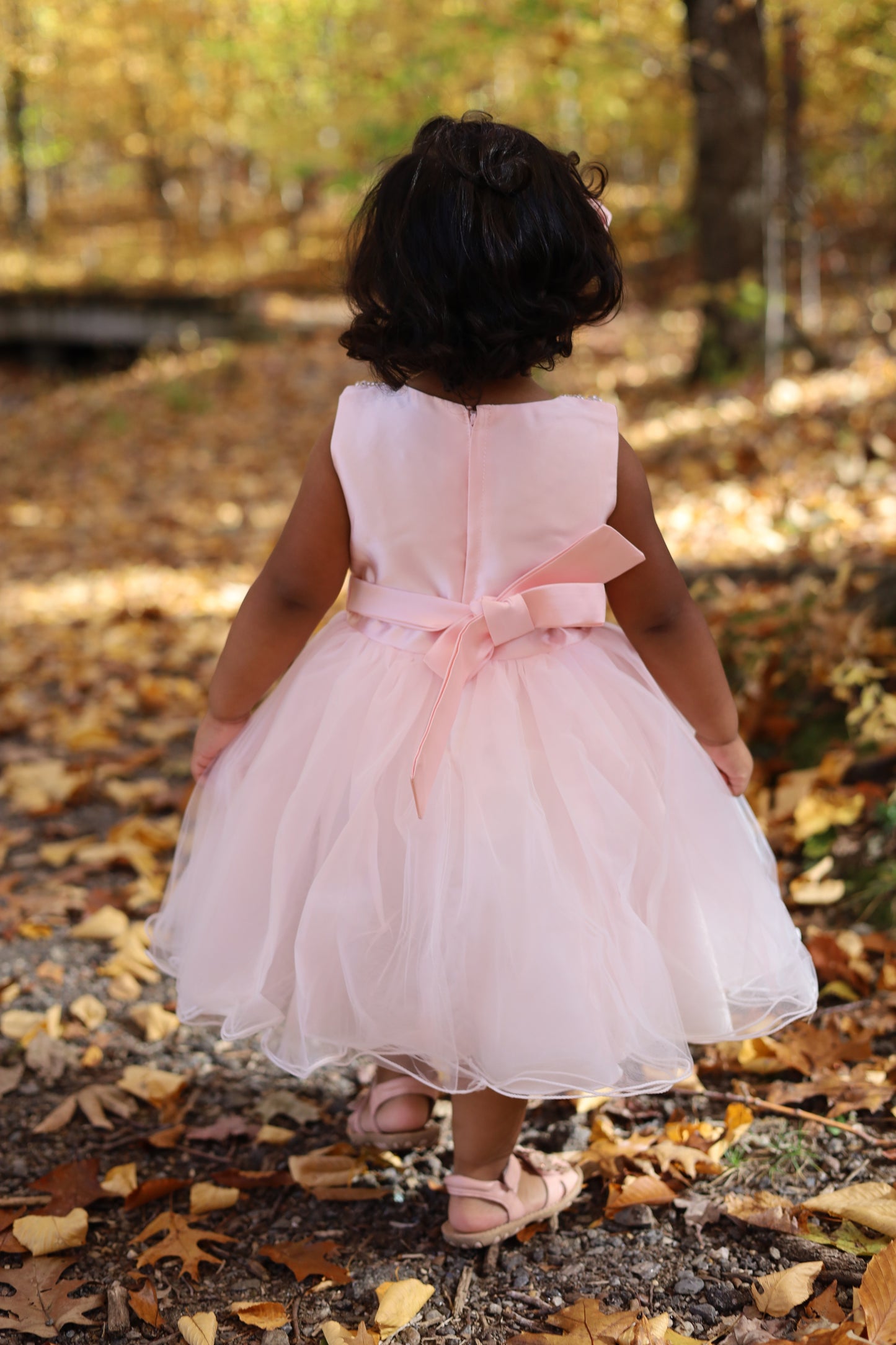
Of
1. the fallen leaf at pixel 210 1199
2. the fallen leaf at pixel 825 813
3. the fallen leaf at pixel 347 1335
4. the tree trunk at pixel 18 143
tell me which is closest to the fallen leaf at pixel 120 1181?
the fallen leaf at pixel 210 1199

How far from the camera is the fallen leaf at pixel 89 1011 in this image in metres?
2.56

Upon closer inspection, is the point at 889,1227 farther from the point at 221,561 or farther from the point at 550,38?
the point at 550,38

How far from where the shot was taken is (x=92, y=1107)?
7.36ft

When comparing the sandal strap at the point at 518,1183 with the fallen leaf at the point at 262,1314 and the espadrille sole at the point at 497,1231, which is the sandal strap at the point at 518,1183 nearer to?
the espadrille sole at the point at 497,1231

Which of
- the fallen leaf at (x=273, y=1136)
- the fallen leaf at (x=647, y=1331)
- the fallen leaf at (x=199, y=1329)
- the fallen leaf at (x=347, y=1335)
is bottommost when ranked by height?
the fallen leaf at (x=273, y=1136)

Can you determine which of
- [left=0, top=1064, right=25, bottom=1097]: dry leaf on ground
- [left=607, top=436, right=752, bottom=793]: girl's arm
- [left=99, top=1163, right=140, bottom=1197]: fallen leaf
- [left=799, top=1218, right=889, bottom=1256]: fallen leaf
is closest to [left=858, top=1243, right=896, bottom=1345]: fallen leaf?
[left=799, top=1218, right=889, bottom=1256]: fallen leaf

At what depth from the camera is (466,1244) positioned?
184cm

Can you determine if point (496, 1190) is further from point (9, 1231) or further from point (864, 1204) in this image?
point (9, 1231)

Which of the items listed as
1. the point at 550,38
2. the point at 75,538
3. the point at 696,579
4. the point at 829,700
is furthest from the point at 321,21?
the point at 829,700

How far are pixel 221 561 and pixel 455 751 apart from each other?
526cm

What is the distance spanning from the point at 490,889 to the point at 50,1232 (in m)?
0.93

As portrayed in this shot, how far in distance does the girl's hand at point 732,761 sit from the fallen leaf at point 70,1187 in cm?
130

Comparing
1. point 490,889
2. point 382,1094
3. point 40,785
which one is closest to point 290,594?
point 490,889

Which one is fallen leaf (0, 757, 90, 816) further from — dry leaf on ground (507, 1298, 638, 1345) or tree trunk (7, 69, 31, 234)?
tree trunk (7, 69, 31, 234)
